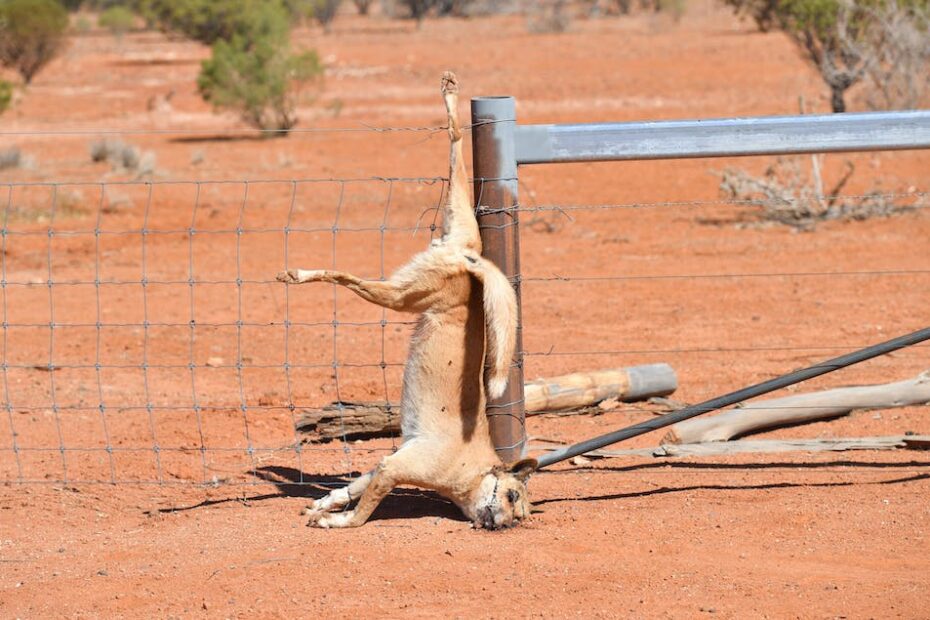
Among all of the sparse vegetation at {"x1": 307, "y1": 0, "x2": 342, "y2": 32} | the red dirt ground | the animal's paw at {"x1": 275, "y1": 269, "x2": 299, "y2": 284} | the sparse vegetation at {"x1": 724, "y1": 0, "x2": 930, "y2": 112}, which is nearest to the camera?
the red dirt ground

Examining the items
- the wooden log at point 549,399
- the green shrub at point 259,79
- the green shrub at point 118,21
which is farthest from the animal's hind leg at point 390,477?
the green shrub at point 118,21

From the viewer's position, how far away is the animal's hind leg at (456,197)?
16.4ft

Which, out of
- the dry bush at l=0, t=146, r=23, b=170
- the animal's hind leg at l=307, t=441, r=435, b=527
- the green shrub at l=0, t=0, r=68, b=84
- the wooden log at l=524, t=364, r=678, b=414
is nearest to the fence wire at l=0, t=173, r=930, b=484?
the wooden log at l=524, t=364, r=678, b=414

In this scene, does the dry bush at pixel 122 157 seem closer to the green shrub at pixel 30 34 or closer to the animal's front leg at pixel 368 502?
the green shrub at pixel 30 34

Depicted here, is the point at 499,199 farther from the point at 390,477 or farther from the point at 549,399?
the point at 549,399

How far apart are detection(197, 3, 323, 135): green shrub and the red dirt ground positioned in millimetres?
2511

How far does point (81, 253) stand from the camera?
12.9 metres

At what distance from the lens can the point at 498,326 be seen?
4879 millimetres

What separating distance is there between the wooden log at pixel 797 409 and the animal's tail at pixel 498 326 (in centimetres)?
169

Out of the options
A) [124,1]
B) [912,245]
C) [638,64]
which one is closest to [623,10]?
[638,64]

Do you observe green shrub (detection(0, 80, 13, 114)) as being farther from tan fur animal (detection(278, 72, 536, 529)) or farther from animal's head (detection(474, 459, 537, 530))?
animal's head (detection(474, 459, 537, 530))

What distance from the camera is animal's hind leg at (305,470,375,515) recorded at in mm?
5277

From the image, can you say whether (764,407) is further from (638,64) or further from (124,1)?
(124,1)

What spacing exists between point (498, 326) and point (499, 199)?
0.63 meters
